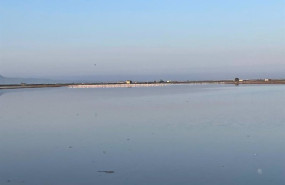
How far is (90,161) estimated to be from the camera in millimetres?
11195

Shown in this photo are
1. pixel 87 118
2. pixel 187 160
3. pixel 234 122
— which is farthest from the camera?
pixel 87 118

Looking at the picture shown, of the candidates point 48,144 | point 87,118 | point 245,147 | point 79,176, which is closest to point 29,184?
point 79,176

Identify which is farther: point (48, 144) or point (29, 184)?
point (48, 144)

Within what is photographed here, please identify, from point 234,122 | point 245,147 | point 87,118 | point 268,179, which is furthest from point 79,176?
point 87,118

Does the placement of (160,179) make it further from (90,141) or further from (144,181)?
(90,141)

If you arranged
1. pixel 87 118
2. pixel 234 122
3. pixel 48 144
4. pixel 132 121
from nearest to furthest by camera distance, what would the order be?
pixel 48 144, pixel 234 122, pixel 132 121, pixel 87 118

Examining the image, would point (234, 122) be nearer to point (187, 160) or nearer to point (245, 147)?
point (245, 147)

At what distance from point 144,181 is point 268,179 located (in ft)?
8.87

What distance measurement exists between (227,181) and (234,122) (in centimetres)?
1043

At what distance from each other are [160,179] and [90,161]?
103 inches

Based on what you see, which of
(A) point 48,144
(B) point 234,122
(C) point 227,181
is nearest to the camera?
(C) point 227,181

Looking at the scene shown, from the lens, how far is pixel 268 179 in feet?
30.2

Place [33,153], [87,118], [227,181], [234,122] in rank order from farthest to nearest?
[87,118], [234,122], [33,153], [227,181]

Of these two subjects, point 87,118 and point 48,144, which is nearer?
point 48,144
